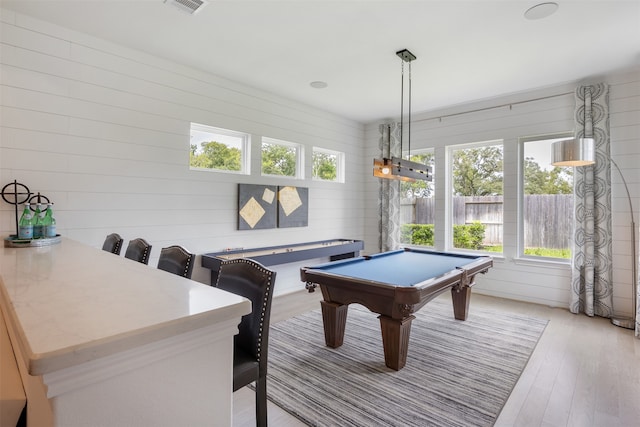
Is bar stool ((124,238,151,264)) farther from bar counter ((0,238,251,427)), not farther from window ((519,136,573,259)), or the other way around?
window ((519,136,573,259))

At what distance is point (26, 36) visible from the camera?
2881 mm

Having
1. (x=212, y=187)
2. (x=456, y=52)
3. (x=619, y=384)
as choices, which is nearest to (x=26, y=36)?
(x=212, y=187)

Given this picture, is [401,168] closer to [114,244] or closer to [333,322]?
[333,322]

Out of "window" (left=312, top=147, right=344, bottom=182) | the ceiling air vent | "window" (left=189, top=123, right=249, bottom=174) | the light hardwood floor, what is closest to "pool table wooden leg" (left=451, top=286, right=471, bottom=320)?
the light hardwood floor

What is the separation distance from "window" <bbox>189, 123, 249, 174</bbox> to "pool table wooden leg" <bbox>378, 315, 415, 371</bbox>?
9.31ft

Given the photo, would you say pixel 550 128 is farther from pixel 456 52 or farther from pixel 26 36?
pixel 26 36

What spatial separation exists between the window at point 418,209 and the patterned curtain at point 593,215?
1968 millimetres

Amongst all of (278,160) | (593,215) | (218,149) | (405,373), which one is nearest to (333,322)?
(405,373)

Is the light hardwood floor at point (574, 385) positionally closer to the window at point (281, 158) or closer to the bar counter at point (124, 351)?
the bar counter at point (124, 351)

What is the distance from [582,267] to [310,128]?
4.22 meters

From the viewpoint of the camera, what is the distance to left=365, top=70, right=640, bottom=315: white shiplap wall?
396 centimetres

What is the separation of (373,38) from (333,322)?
2.75m

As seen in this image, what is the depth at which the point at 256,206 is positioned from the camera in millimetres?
4609

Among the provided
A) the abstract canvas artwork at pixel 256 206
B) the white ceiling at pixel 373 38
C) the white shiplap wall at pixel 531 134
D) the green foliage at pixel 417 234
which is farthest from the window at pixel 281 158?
the green foliage at pixel 417 234
